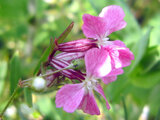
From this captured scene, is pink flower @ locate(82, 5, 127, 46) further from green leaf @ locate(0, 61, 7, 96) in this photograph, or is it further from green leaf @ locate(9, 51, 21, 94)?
green leaf @ locate(0, 61, 7, 96)

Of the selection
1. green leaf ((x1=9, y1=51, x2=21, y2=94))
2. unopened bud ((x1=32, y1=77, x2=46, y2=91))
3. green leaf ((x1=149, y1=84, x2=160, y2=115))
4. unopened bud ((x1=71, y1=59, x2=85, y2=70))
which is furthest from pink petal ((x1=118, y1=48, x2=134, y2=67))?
green leaf ((x1=149, y1=84, x2=160, y2=115))

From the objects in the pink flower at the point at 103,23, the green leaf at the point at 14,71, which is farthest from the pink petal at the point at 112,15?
the green leaf at the point at 14,71

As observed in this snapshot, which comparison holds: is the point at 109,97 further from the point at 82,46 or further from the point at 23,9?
the point at 23,9

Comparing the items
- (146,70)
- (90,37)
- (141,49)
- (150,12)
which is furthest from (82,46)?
(150,12)

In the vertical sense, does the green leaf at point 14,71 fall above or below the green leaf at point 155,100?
above

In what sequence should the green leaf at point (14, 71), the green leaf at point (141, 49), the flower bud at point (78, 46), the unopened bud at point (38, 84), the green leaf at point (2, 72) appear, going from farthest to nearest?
the green leaf at point (2, 72) → the green leaf at point (141, 49) → the green leaf at point (14, 71) → the flower bud at point (78, 46) → the unopened bud at point (38, 84)

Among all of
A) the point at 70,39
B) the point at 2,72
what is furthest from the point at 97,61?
the point at 70,39

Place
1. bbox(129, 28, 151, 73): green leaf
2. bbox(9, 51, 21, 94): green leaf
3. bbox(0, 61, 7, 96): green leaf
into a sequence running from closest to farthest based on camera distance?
bbox(9, 51, 21, 94): green leaf < bbox(129, 28, 151, 73): green leaf < bbox(0, 61, 7, 96): green leaf

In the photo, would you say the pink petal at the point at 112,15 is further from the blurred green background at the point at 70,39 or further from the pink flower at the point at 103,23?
the blurred green background at the point at 70,39
